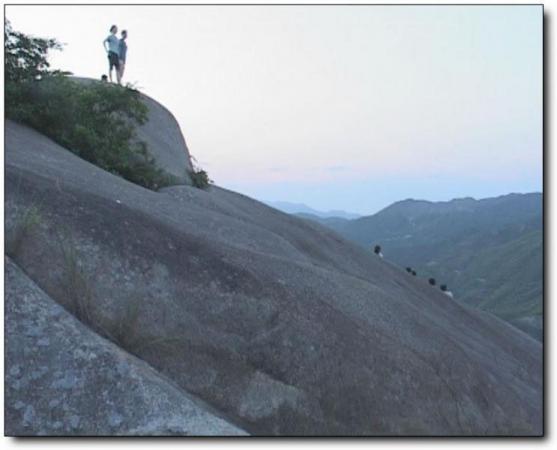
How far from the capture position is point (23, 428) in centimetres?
545

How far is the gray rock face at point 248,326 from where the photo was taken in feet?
20.8

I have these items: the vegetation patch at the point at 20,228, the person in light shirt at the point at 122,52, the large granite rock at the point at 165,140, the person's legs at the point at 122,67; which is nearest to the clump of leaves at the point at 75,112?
the large granite rock at the point at 165,140

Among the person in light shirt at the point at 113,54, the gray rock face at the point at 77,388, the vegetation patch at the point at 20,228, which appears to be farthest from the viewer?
the person in light shirt at the point at 113,54

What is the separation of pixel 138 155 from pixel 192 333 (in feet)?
26.9

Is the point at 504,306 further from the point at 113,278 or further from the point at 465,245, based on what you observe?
the point at 113,278

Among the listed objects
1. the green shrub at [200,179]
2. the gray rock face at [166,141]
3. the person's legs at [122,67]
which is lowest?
the green shrub at [200,179]

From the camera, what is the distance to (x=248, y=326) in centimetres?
684

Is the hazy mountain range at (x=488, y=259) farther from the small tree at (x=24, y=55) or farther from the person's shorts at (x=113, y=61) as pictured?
the small tree at (x=24, y=55)

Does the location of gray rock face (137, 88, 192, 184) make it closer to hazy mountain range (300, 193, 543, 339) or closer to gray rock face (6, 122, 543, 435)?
gray rock face (6, 122, 543, 435)

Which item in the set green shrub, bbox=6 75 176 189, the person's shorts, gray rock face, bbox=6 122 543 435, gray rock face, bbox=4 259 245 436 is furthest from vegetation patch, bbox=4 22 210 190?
gray rock face, bbox=4 259 245 436

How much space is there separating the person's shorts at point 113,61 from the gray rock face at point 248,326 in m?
8.17

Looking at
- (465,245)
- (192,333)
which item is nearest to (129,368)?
(192,333)

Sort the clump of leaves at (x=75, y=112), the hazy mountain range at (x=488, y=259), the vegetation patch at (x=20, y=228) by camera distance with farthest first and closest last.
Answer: the hazy mountain range at (x=488, y=259) → the clump of leaves at (x=75, y=112) → the vegetation patch at (x=20, y=228)

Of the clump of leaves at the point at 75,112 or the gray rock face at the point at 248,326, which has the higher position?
the clump of leaves at the point at 75,112
